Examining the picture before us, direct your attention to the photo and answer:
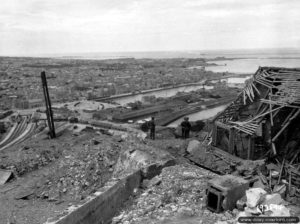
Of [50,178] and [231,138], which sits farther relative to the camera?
[50,178]

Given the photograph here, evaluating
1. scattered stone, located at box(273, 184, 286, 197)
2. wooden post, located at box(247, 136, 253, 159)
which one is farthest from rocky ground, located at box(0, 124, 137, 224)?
scattered stone, located at box(273, 184, 286, 197)

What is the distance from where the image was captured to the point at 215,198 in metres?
5.09

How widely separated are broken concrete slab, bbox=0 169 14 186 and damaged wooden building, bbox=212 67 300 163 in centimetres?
718

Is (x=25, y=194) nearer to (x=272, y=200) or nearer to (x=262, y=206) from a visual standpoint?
(x=262, y=206)

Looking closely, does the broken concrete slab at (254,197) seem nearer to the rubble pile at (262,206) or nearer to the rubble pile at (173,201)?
the rubble pile at (262,206)

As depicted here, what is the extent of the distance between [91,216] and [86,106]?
25.2 m

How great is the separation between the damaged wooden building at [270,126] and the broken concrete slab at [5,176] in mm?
7183

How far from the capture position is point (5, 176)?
10016 mm

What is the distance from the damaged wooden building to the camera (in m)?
7.65

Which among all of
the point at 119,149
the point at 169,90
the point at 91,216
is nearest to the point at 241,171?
the point at 91,216

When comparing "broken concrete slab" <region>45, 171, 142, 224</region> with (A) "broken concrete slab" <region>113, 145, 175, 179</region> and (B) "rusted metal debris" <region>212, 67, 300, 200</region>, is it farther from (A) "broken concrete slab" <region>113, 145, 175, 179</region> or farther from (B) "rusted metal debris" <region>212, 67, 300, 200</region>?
(B) "rusted metal debris" <region>212, 67, 300, 200</region>

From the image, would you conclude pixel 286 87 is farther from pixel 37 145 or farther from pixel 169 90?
pixel 169 90

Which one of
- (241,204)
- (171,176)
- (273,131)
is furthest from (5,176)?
(273,131)

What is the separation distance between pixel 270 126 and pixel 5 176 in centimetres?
895
